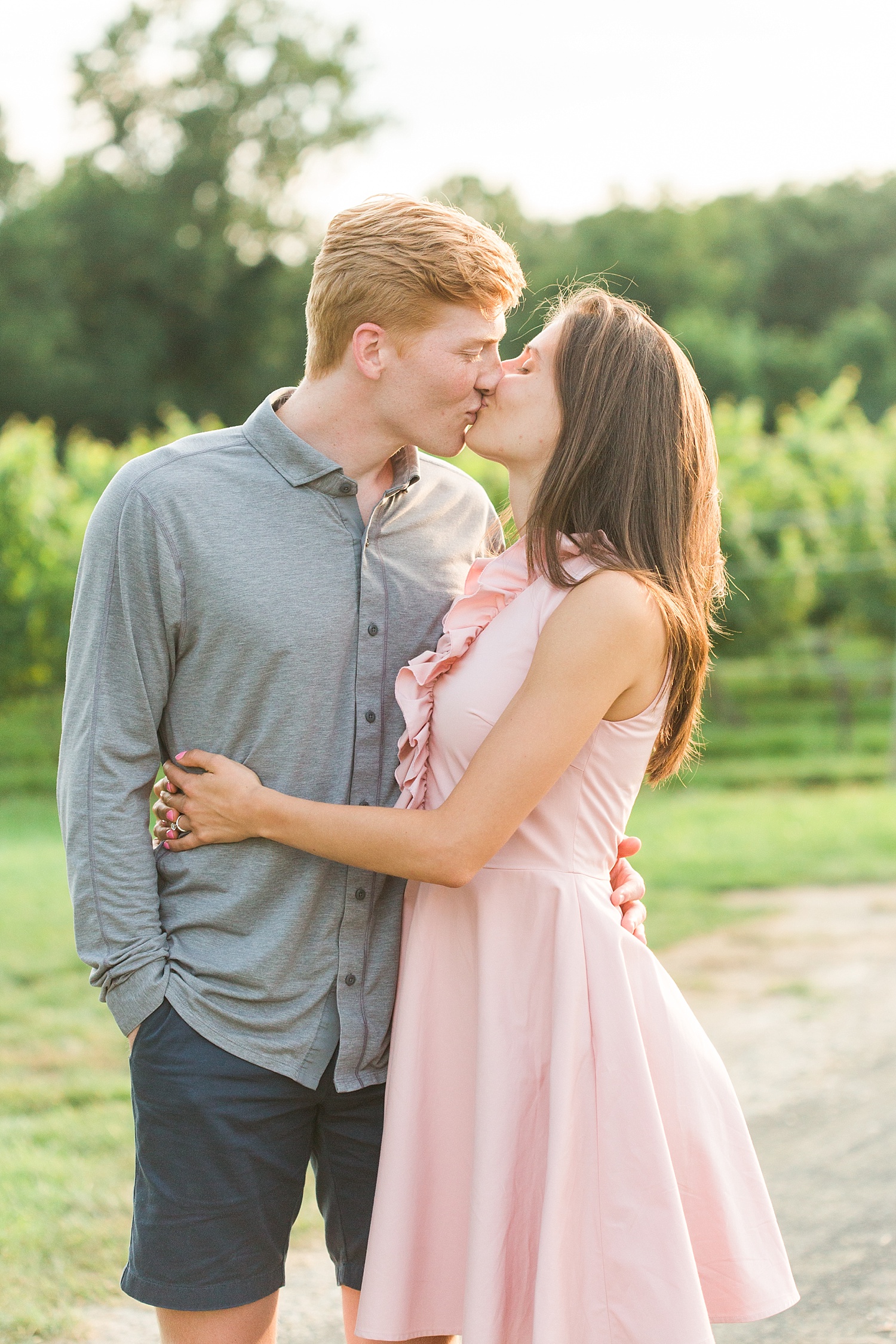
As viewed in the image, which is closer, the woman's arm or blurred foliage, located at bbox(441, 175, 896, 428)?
the woman's arm

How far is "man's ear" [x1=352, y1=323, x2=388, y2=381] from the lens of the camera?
2188 mm

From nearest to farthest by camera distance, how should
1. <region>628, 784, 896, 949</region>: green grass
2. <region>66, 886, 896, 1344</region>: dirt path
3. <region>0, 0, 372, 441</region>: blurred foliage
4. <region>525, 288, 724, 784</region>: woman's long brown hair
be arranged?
<region>525, 288, 724, 784</region>: woman's long brown hair, <region>66, 886, 896, 1344</region>: dirt path, <region>628, 784, 896, 949</region>: green grass, <region>0, 0, 372, 441</region>: blurred foliage

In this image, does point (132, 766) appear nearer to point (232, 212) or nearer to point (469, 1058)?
point (469, 1058)

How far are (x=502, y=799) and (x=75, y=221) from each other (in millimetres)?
33590

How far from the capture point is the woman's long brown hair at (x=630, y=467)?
6.93 ft

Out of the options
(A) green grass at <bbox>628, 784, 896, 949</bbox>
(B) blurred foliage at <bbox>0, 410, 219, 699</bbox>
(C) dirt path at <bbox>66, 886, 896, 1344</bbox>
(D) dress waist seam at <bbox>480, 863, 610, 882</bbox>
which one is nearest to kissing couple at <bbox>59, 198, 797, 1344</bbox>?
(D) dress waist seam at <bbox>480, 863, 610, 882</bbox>

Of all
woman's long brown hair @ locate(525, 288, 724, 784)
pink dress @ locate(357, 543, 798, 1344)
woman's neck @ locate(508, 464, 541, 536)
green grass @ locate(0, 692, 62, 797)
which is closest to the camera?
pink dress @ locate(357, 543, 798, 1344)

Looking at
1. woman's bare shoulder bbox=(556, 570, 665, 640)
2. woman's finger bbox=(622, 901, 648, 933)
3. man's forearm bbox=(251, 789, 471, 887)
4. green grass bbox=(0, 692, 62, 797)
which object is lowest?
green grass bbox=(0, 692, 62, 797)

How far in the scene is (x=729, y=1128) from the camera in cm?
217

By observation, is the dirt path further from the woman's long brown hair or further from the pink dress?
the woman's long brown hair

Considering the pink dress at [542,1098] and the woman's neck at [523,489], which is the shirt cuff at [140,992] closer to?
the pink dress at [542,1098]

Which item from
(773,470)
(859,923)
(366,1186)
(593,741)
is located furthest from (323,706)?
→ (773,470)

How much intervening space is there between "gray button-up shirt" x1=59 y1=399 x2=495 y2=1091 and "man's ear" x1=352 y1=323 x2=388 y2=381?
0.57 feet

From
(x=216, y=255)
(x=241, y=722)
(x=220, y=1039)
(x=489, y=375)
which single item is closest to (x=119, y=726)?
(x=241, y=722)
